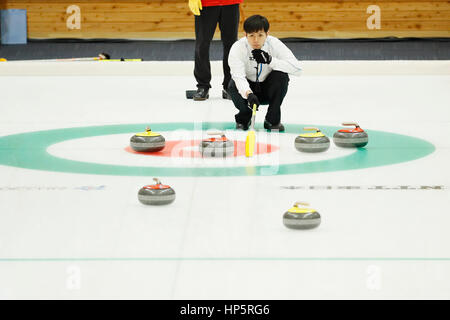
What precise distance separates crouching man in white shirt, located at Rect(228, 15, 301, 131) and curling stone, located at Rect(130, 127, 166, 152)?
2.23ft

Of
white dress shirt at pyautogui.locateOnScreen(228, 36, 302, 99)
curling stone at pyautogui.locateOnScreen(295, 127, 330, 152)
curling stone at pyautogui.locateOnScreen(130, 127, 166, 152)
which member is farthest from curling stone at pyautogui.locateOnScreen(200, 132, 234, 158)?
white dress shirt at pyautogui.locateOnScreen(228, 36, 302, 99)

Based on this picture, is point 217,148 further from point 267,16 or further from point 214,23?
point 267,16

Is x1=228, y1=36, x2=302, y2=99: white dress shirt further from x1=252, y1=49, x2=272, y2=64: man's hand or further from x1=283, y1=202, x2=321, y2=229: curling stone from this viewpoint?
x1=283, y1=202, x2=321, y2=229: curling stone

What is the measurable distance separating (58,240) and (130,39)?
27.9 ft

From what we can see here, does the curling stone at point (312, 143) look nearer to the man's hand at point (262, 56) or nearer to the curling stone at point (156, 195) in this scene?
the man's hand at point (262, 56)

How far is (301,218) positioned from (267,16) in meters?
8.42

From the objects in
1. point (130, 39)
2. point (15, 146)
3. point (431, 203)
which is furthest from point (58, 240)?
A: point (130, 39)

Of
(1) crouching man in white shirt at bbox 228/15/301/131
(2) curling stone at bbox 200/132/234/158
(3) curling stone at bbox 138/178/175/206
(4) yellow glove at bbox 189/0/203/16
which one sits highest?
(4) yellow glove at bbox 189/0/203/16

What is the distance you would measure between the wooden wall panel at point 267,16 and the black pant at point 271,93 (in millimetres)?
5687

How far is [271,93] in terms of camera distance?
4.93 meters

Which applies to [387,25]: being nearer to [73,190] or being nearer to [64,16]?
[64,16]

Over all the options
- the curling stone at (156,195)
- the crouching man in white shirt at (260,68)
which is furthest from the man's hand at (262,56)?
the curling stone at (156,195)

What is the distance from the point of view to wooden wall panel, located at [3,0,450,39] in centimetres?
1076

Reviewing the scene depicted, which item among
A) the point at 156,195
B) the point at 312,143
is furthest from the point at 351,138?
the point at 156,195
